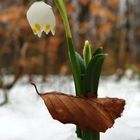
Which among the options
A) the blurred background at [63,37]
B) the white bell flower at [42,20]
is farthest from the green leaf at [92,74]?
the blurred background at [63,37]

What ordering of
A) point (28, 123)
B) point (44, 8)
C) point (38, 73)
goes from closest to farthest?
point (44, 8), point (28, 123), point (38, 73)

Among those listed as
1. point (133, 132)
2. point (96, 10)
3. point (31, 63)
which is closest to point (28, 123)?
point (133, 132)

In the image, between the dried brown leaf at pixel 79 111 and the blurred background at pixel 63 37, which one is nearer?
the dried brown leaf at pixel 79 111

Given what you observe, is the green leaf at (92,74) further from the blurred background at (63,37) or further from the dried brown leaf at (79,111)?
the blurred background at (63,37)

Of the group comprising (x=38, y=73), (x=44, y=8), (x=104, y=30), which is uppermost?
(x=44, y=8)

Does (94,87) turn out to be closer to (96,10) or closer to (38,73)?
(96,10)

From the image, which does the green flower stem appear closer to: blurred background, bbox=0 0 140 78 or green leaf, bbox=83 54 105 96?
green leaf, bbox=83 54 105 96
